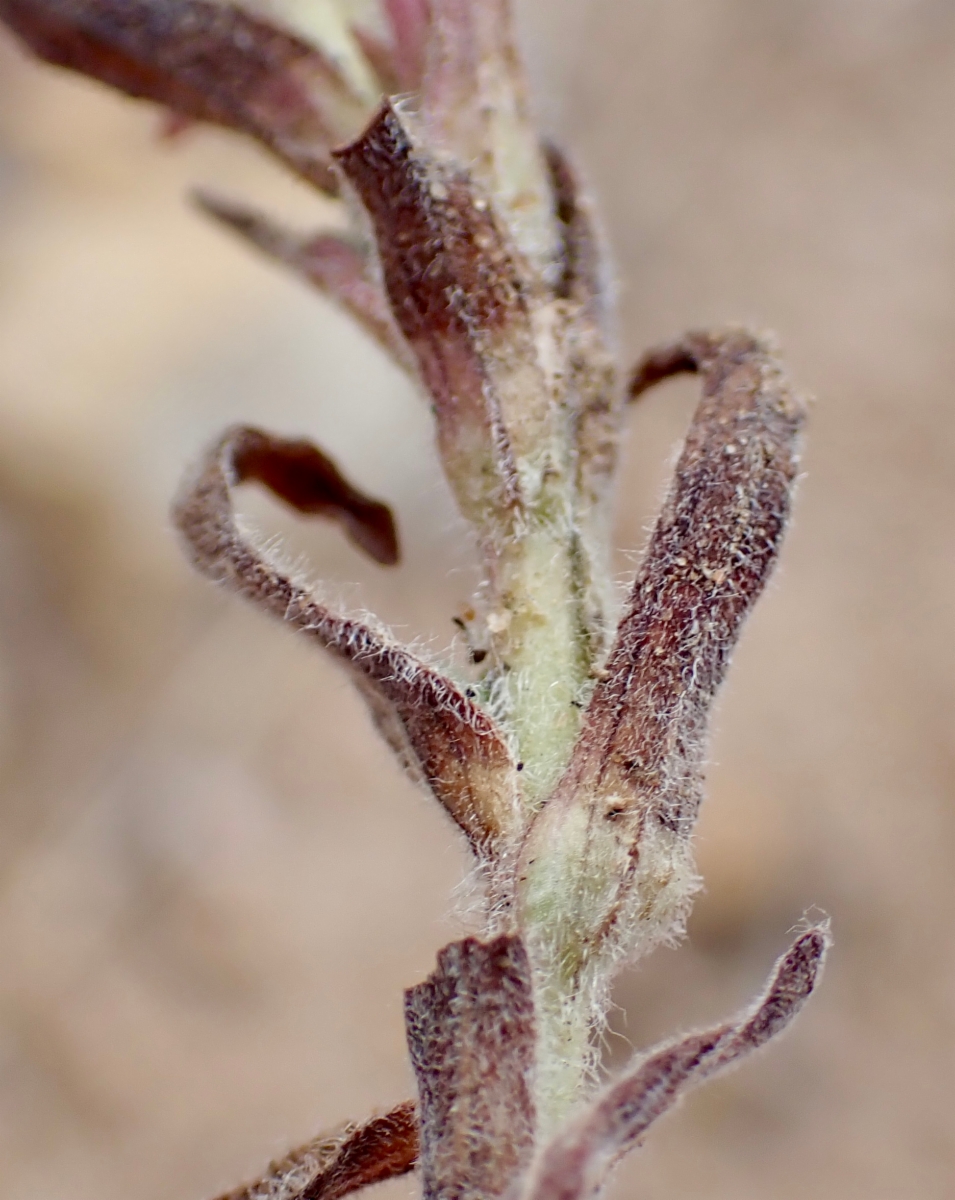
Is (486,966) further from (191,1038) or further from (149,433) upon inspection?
(149,433)

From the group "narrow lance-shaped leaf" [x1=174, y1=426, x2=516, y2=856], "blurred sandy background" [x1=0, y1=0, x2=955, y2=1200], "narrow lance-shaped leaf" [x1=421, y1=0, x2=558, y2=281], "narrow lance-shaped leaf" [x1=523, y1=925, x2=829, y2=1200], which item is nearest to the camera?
"narrow lance-shaped leaf" [x1=523, y1=925, x2=829, y2=1200]

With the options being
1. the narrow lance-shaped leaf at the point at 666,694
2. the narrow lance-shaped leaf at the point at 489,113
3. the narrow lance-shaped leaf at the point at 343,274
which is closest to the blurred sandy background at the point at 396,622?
the narrow lance-shaped leaf at the point at 343,274

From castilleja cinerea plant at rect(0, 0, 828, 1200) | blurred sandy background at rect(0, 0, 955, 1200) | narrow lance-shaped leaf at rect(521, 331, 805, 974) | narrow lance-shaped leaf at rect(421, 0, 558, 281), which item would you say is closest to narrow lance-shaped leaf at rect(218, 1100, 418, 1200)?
castilleja cinerea plant at rect(0, 0, 828, 1200)

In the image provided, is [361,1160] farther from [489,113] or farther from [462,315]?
[489,113]

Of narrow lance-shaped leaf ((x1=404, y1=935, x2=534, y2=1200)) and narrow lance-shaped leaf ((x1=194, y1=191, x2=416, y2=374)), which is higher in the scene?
narrow lance-shaped leaf ((x1=194, y1=191, x2=416, y2=374))

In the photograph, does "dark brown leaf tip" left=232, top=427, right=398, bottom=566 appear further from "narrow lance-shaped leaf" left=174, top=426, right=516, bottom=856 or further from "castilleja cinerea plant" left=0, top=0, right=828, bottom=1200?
"narrow lance-shaped leaf" left=174, top=426, right=516, bottom=856
